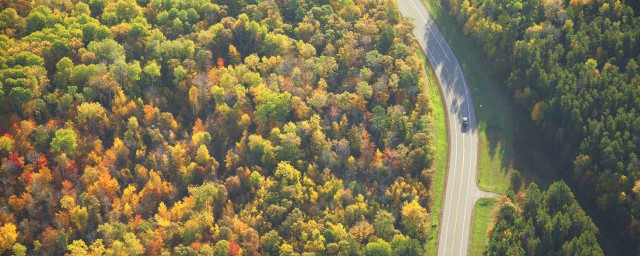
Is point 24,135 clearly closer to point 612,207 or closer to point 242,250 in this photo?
point 242,250

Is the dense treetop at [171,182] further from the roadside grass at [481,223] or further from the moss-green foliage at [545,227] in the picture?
the moss-green foliage at [545,227]

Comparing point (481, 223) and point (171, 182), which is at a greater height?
point (481, 223)

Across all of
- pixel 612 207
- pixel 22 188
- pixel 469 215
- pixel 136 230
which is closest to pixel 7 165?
pixel 22 188

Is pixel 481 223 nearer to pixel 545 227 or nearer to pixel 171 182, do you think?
pixel 545 227

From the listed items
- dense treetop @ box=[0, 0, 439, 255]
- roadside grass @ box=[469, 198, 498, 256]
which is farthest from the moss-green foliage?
dense treetop @ box=[0, 0, 439, 255]

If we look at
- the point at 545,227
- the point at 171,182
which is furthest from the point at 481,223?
the point at 171,182

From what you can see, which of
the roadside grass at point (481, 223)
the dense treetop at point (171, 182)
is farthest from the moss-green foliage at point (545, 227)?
the dense treetop at point (171, 182)

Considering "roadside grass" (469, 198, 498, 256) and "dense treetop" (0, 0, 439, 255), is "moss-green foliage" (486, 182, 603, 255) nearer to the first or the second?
"roadside grass" (469, 198, 498, 256)

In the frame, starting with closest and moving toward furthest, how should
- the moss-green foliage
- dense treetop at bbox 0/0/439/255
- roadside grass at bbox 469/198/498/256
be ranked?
the moss-green foliage
dense treetop at bbox 0/0/439/255
roadside grass at bbox 469/198/498/256
